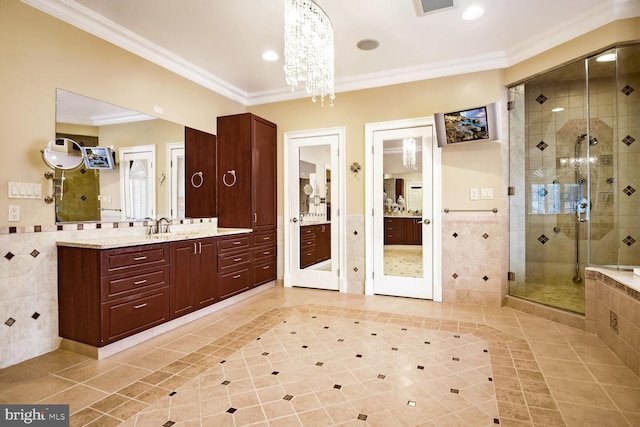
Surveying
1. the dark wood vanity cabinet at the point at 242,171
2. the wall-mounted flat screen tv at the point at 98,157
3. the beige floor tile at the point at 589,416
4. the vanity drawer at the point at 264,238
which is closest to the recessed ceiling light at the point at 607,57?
the beige floor tile at the point at 589,416

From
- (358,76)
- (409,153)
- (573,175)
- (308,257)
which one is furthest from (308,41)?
(573,175)

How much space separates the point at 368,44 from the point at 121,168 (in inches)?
113

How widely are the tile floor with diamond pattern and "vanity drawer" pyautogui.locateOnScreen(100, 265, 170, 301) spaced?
1.65 feet

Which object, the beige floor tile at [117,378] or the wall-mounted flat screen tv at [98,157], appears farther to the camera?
the wall-mounted flat screen tv at [98,157]

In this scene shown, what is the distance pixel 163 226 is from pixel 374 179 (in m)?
2.67

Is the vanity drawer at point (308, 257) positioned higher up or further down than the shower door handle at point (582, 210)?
further down

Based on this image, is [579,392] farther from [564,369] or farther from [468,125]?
[468,125]

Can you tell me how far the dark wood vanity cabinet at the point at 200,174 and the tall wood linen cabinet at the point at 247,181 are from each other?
12 cm

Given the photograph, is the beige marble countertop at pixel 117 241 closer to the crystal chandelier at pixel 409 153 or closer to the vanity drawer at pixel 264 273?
the vanity drawer at pixel 264 273

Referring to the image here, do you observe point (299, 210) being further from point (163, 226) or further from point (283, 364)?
point (283, 364)

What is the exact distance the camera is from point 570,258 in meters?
4.39

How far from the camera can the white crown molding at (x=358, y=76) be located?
2.86 m

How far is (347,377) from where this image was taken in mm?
2293

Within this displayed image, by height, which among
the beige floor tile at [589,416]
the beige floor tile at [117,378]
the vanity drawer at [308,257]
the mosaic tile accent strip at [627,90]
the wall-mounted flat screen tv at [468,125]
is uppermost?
the mosaic tile accent strip at [627,90]
